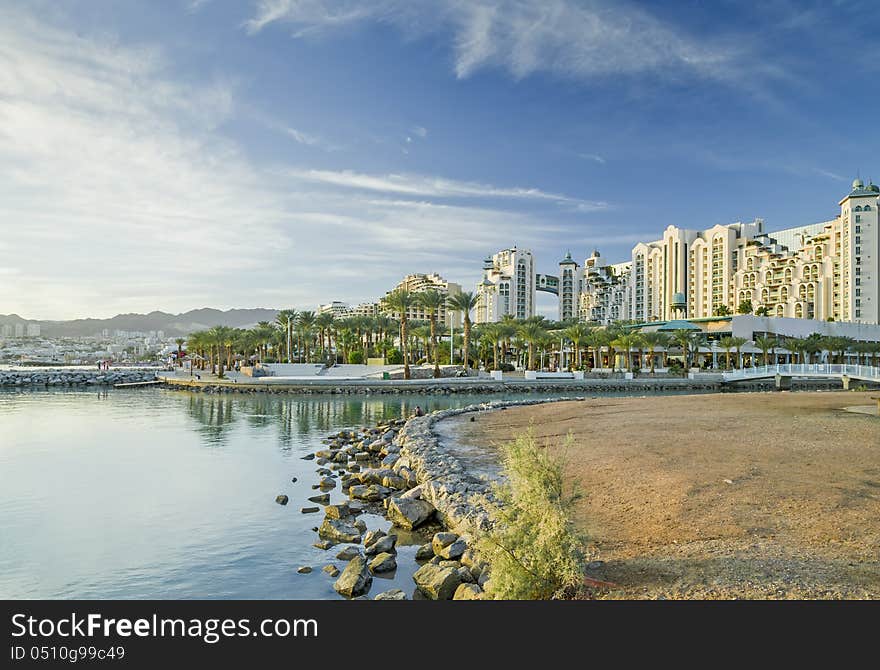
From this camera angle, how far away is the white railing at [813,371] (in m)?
49.7

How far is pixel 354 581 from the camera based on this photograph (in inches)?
393

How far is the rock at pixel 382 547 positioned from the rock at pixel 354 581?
119 cm

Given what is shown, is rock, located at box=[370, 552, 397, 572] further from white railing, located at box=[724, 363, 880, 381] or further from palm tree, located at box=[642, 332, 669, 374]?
palm tree, located at box=[642, 332, 669, 374]

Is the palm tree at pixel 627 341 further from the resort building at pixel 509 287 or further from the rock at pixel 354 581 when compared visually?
the resort building at pixel 509 287

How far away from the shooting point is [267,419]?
1512 inches

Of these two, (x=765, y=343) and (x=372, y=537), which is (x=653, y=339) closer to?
(x=765, y=343)

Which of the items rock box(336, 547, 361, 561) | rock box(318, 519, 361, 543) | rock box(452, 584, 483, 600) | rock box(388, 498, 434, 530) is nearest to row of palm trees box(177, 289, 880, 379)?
rock box(388, 498, 434, 530)

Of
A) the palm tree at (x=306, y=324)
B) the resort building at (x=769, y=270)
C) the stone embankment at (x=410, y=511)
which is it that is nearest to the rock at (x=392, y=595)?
the stone embankment at (x=410, y=511)

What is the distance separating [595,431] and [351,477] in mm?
9904

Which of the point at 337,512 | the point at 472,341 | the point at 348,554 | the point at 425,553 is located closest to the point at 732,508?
the point at 425,553

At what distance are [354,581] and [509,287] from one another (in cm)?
15889

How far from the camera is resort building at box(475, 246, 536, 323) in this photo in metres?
164

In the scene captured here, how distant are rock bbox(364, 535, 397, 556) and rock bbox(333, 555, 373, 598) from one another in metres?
1.19
